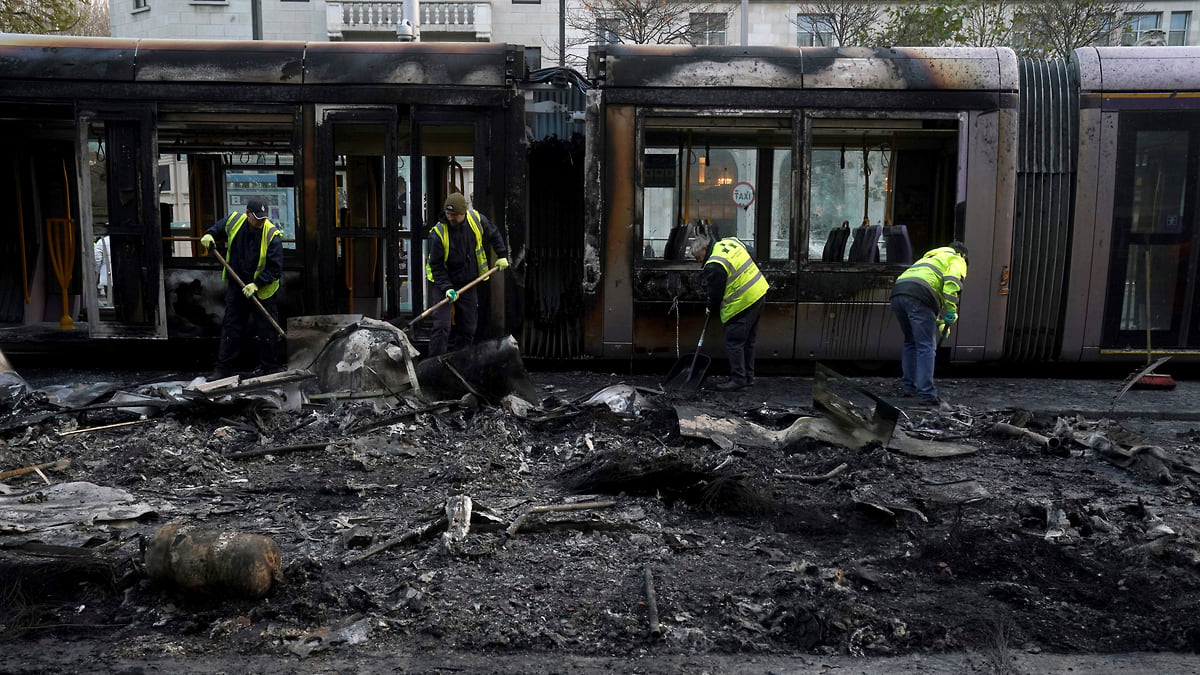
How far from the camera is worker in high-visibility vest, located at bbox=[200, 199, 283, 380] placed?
8594 mm

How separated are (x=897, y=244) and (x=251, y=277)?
597 centimetres

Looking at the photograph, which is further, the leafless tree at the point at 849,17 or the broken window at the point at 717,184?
the leafless tree at the point at 849,17

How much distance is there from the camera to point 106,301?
32.5 ft

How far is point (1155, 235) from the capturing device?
9.00 meters

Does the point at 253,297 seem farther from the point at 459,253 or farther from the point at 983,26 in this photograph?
the point at 983,26

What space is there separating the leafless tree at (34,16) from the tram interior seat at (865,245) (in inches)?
465

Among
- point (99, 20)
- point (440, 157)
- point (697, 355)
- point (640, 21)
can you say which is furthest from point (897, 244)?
point (99, 20)

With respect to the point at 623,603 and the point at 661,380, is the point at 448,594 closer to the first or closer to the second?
the point at 623,603

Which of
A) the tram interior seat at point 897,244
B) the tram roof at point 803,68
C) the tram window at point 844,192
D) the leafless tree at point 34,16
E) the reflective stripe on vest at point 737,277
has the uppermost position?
the leafless tree at point 34,16

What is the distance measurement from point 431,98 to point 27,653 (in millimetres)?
6388

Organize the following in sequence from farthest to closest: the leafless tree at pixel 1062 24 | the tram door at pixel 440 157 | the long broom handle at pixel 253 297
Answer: the leafless tree at pixel 1062 24 < the tram door at pixel 440 157 < the long broom handle at pixel 253 297

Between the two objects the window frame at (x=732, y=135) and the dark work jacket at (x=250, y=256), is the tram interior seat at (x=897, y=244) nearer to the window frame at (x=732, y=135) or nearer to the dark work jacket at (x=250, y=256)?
the window frame at (x=732, y=135)

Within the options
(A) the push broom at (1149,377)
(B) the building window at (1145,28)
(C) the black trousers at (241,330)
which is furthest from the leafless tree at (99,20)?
(A) the push broom at (1149,377)

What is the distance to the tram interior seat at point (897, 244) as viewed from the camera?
9.32 meters
